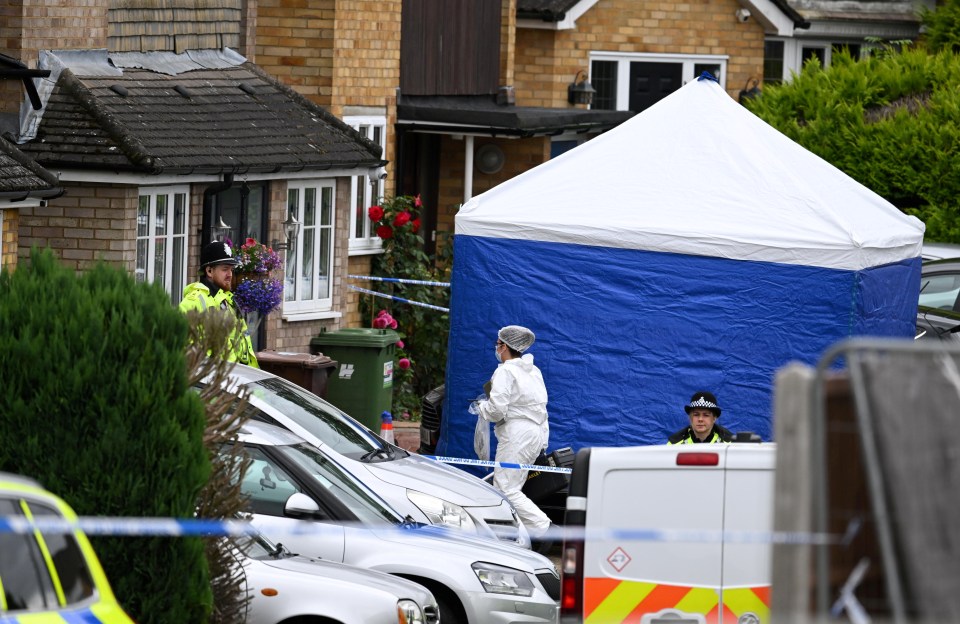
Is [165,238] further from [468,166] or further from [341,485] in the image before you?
[468,166]

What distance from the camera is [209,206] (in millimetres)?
16031

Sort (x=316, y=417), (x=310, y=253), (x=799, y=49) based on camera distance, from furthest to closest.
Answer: (x=799, y=49), (x=310, y=253), (x=316, y=417)

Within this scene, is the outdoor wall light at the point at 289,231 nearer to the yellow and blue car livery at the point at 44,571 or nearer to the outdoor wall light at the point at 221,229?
the outdoor wall light at the point at 221,229

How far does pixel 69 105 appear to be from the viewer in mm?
14844

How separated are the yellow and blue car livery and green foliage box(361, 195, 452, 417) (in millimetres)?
13310

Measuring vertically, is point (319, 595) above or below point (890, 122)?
below

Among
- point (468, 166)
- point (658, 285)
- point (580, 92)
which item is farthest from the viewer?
point (580, 92)

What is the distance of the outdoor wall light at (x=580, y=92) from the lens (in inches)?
1040

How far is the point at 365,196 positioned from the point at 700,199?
23.0 ft

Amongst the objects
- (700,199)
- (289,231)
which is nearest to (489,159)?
(289,231)

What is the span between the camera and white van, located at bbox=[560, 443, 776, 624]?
773 centimetres

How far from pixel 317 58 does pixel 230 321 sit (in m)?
11.3

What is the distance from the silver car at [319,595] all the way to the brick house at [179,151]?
6.75m

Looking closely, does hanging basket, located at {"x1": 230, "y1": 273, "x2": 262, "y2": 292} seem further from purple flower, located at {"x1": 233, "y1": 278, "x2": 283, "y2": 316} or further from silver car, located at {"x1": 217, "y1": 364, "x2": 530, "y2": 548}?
silver car, located at {"x1": 217, "y1": 364, "x2": 530, "y2": 548}
